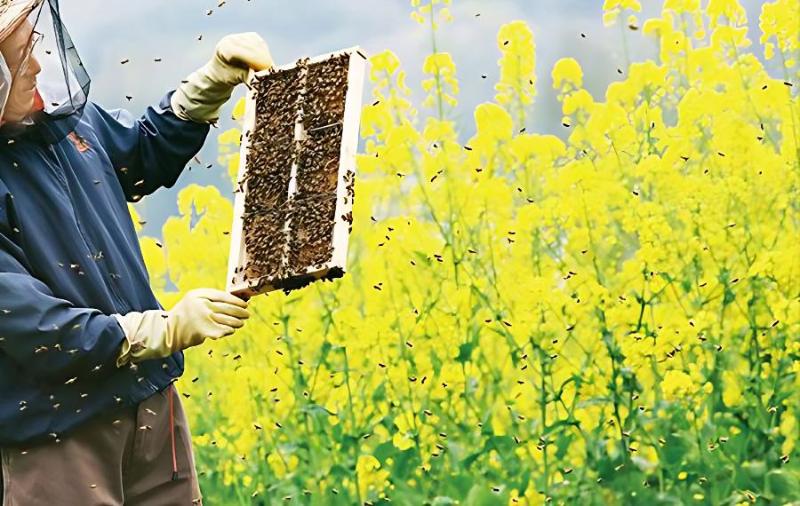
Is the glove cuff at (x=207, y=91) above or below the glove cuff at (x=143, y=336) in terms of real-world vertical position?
above

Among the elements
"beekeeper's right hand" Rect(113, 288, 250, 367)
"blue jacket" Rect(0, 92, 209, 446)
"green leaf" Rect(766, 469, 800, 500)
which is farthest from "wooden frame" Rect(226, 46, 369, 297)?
"green leaf" Rect(766, 469, 800, 500)

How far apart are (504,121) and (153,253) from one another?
1903 millimetres

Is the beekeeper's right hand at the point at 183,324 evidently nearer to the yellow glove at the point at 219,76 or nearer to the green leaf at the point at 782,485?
the yellow glove at the point at 219,76

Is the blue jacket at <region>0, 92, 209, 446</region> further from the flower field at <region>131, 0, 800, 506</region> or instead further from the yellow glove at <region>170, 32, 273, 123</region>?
the flower field at <region>131, 0, 800, 506</region>

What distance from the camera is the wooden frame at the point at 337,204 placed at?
242 cm

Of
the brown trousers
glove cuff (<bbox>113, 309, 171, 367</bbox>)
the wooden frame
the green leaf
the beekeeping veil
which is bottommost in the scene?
the green leaf

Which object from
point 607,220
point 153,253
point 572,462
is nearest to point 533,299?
point 607,220

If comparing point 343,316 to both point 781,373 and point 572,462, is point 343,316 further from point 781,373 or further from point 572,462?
point 781,373

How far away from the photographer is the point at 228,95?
2.96m

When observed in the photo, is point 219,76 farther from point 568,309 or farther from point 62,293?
point 568,309

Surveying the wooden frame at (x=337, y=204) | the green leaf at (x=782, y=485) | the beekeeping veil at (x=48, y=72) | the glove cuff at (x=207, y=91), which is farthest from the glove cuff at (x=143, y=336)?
the green leaf at (x=782, y=485)

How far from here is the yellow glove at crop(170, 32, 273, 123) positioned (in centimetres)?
280

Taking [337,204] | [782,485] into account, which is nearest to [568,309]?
[782,485]

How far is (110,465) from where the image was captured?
8.74 feet
